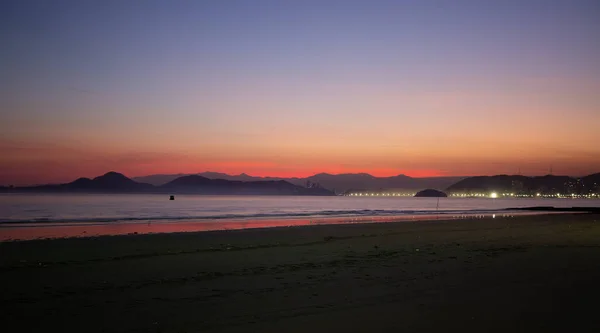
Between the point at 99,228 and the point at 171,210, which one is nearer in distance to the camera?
the point at 99,228

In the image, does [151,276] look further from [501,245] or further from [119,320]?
[501,245]

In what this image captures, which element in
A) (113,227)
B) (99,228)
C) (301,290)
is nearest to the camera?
(301,290)

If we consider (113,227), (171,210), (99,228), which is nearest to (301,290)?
(99,228)

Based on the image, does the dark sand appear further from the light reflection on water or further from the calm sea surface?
the calm sea surface

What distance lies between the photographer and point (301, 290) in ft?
30.8

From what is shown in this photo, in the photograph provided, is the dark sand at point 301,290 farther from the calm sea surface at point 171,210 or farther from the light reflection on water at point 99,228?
the calm sea surface at point 171,210

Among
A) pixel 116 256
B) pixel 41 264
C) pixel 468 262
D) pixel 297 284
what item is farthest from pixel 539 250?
pixel 41 264

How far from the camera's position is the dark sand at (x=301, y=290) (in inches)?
276

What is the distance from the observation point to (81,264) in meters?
13.1

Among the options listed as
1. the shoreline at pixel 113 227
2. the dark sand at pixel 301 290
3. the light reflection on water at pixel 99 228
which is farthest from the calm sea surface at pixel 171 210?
the dark sand at pixel 301 290

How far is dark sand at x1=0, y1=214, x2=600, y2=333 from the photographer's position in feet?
23.0

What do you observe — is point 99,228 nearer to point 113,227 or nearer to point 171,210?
point 113,227

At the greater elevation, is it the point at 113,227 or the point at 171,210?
the point at 171,210

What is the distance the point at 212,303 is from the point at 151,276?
3.49m
